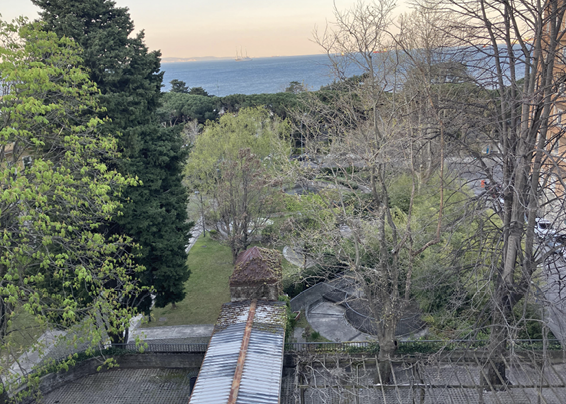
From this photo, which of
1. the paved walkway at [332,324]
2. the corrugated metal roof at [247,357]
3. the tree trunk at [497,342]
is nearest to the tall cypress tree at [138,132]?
the corrugated metal roof at [247,357]

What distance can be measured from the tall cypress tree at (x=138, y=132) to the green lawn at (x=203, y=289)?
2.29m

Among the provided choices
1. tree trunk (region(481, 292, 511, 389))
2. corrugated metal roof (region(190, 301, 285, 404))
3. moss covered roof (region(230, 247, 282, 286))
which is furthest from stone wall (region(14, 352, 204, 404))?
tree trunk (region(481, 292, 511, 389))

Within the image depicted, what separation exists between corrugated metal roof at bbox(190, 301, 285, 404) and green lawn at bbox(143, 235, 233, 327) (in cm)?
586

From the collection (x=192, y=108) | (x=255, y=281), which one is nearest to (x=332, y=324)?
(x=255, y=281)

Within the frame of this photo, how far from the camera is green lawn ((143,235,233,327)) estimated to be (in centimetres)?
1922

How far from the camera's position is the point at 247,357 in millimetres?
11328

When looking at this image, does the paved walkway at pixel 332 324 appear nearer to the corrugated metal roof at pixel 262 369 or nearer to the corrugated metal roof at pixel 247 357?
the corrugated metal roof at pixel 247 357

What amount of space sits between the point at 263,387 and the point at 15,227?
7.57 metres

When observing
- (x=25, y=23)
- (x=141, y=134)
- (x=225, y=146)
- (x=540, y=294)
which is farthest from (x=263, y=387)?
(x=225, y=146)

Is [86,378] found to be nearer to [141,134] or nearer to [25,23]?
[141,134]

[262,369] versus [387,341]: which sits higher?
[262,369]

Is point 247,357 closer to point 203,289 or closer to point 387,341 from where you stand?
point 387,341

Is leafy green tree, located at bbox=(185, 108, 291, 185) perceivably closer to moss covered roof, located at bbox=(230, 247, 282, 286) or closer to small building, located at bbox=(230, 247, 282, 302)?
moss covered roof, located at bbox=(230, 247, 282, 286)

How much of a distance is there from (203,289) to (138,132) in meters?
9.83
